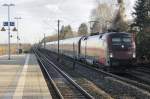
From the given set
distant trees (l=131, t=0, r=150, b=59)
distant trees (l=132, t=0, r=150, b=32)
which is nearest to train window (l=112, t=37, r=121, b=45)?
distant trees (l=131, t=0, r=150, b=59)

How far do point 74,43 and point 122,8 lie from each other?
3134cm

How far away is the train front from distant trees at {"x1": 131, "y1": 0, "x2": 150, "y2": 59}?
538 inches

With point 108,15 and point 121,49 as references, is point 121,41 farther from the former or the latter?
point 108,15

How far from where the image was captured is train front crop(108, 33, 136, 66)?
31294 millimetres

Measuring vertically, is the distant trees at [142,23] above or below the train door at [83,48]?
above

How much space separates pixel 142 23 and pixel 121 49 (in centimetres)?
2892

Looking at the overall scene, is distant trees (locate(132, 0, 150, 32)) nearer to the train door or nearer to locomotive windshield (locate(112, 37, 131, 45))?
the train door

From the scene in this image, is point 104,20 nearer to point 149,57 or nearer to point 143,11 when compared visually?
point 143,11

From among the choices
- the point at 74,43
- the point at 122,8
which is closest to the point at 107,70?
the point at 74,43

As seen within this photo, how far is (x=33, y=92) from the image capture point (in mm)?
20844

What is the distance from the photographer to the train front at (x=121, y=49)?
31294 millimetres

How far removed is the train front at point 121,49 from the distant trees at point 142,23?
44.9ft

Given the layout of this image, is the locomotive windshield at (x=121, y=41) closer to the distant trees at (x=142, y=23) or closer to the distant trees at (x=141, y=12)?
the distant trees at (x=142, y=23)

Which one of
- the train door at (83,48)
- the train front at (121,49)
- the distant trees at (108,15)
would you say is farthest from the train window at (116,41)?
the distant trees at (108,15)
